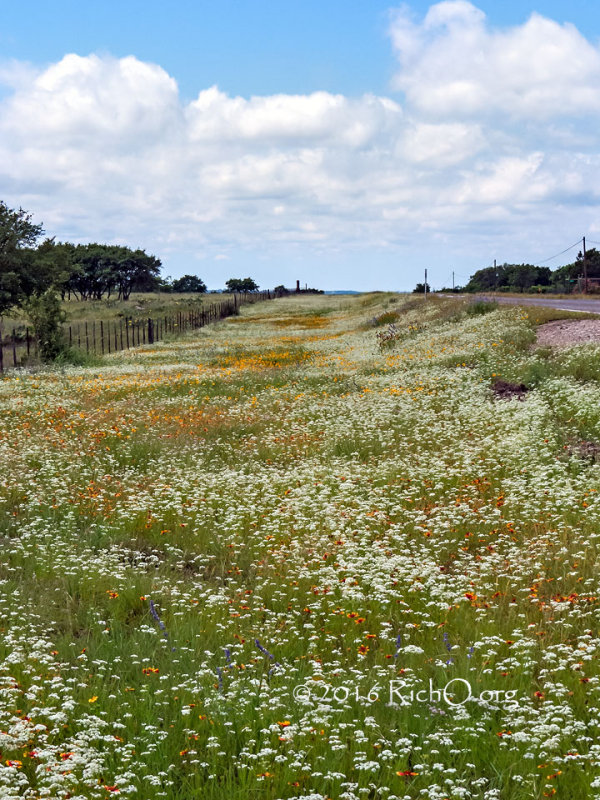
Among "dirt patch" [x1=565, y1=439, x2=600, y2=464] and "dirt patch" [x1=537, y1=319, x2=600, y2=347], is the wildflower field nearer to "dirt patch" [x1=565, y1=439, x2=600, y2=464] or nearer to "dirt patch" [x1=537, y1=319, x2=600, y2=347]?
"dirt patch" [x1=565, y1=439, x2=600, y2=464]

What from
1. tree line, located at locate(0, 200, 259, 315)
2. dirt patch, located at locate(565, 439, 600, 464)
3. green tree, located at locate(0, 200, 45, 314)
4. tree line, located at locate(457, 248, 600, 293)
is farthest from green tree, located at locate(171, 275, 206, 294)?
dirt patch, located at locate(565, 439, 600, 464)

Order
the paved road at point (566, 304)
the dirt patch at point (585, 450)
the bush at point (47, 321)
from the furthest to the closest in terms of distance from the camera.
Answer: the bush at point (47, 321)
the paved road at point (566, 304)
the dirt patch at point (585, 450)

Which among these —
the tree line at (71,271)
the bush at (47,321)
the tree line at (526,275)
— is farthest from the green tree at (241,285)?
the bush at (47,321)

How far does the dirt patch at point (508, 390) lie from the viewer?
52.8 feet

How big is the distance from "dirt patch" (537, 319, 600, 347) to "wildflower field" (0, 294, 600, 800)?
11.8 feet

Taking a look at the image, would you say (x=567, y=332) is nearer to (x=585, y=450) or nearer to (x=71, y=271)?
(x=585, y=450)

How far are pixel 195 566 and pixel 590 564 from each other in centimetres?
465

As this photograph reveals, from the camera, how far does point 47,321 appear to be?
32281 millimetres

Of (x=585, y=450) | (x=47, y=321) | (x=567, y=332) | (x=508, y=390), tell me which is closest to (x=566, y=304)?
(x=567, y=332)

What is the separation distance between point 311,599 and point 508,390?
35.5ft

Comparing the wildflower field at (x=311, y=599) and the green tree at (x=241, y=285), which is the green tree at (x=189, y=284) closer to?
the green tree at (x=241, y=285)

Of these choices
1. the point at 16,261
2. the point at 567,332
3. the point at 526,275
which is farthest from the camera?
the point at 526,275

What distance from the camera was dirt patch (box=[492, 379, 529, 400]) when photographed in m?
16.1

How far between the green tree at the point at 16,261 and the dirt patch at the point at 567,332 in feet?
A: 133
